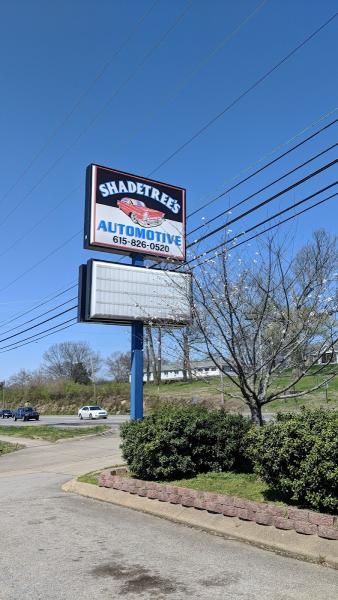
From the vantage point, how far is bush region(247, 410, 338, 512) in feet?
21.1

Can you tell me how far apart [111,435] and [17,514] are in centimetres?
1933

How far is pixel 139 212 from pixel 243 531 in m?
10.9

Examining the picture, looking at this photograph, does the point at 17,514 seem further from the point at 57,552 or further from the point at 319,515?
the point at 319,515

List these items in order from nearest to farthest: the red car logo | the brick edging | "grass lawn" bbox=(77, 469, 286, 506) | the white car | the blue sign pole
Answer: the brick edging, "grass lawn" bbox=(77, 469, 286, 506), the blue sign pole, the red car logo, the white car

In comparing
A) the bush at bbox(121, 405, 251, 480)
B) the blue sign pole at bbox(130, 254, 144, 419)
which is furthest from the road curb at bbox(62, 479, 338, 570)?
the blue sign pole at bbox(130, 254, 144, 419)

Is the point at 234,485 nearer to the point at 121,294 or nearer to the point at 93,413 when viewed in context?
the point at 121,294

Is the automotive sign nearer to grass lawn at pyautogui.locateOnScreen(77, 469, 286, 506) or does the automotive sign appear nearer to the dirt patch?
grass lawn at pyautogui.locateOnScreen(77, 469, 286, 506)

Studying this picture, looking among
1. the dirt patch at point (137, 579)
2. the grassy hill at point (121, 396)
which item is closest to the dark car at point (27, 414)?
the grassy hill at point (121, 396)

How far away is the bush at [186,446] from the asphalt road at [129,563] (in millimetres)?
969

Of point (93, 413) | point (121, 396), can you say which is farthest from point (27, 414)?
point (121, 396)

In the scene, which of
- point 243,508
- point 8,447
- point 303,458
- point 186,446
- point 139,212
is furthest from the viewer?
point 8,447

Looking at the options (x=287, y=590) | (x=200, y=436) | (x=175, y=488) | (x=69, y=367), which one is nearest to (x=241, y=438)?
(x=200, y=436)

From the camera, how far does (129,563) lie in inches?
240

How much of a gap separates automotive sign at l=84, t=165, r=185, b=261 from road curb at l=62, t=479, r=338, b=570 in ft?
24.5
